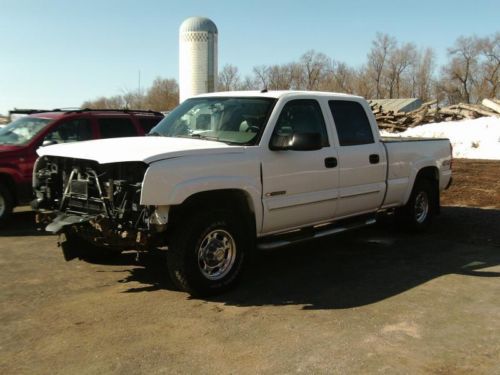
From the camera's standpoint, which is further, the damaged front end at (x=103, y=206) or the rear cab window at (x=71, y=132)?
the rear cab window at (x=71, y=132)

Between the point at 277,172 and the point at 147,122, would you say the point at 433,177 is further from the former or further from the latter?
the point at 147,122

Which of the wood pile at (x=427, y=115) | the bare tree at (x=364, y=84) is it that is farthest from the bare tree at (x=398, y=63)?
the wood pile at (x=427, y=115)

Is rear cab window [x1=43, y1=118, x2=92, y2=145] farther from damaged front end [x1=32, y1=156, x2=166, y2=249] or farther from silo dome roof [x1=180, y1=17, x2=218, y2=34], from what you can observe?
silo dome roof [x1=180, y1=17, x2=218, y2=34]

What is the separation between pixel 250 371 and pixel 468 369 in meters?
1.54

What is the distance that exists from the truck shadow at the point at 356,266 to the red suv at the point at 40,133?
10.4 feet

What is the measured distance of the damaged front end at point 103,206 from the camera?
15.5 ft

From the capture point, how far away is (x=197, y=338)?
13.9 ft

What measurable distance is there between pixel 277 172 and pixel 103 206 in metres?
1.79

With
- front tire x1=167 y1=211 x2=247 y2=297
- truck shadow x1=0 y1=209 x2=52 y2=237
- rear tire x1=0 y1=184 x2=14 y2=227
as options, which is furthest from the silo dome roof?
front tire x1=167 y1=211 x2=247 y2=297

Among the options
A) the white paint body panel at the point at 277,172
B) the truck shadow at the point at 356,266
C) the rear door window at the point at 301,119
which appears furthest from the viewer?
the rear door window at the point at 301,119

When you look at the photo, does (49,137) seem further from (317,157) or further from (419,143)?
(419,143)

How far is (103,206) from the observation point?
4.89m

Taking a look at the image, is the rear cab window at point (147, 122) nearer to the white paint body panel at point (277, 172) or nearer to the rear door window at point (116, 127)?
the rear door window at point (116, 127)

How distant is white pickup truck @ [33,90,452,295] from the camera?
15.6 ft
